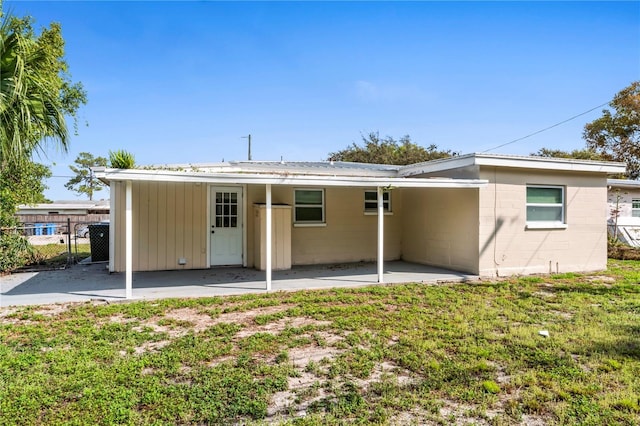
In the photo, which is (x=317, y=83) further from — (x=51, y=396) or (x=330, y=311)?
(x=51, y=396)

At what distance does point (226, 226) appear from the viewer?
10.2 meters

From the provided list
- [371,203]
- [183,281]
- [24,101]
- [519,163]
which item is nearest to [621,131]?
[519,163]

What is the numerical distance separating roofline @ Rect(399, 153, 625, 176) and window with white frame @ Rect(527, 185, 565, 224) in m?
0.58

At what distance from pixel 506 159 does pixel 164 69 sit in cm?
1208

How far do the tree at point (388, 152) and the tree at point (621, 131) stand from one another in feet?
31.4

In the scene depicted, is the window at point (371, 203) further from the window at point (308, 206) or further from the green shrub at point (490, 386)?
the green shrub at point (490, 386)

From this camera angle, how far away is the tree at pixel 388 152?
30156mm

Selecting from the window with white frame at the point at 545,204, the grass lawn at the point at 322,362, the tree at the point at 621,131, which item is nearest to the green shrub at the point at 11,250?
the grass lawn at the point at 322,362

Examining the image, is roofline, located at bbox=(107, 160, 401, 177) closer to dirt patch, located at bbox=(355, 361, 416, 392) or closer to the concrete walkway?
the concrete walkway

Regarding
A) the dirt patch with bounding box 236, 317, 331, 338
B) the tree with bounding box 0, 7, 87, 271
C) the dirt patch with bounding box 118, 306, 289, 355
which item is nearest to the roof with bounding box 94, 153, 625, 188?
the tree with bounding box 0, 7, 87, 271

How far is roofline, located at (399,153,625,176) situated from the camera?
8789mm

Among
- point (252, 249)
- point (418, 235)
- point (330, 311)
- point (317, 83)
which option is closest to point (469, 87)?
point (317, 83)

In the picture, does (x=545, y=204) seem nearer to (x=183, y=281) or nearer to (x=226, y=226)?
(x=226, y=226)

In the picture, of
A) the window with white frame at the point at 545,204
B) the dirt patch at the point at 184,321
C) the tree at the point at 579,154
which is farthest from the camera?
the tree at the point at 579,154
